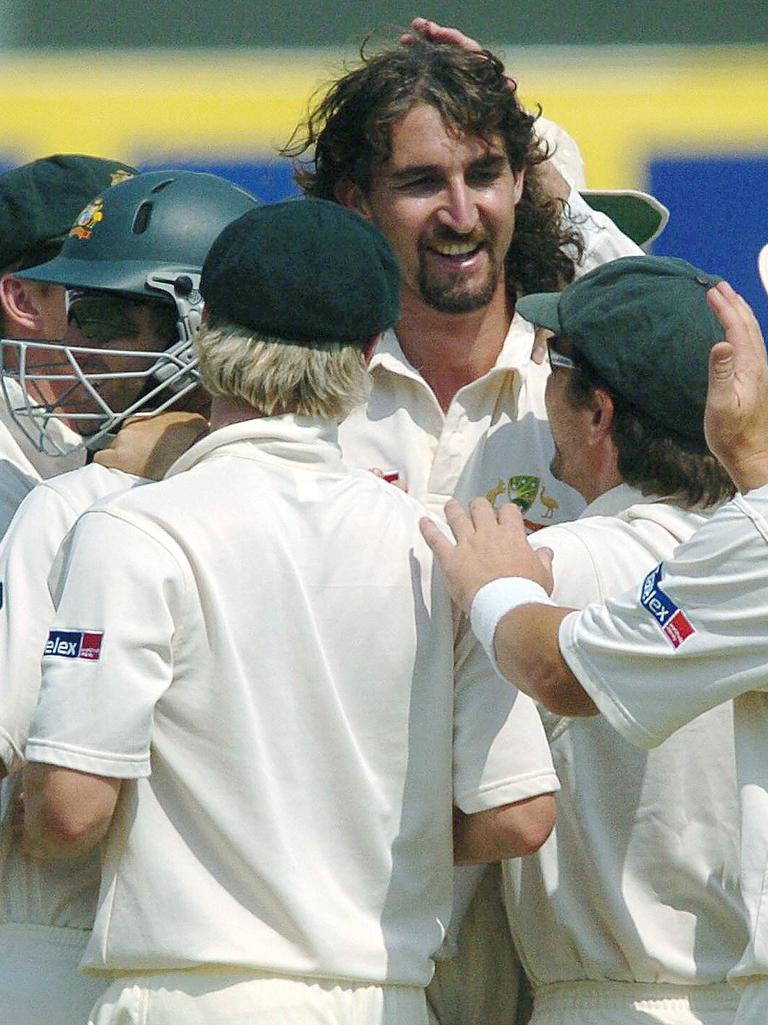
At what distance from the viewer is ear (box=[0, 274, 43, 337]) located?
10.4 ft

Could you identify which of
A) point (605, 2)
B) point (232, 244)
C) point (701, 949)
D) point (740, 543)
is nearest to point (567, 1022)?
point (701, 949)

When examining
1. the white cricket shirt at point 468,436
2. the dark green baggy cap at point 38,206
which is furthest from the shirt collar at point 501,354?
the dark green baggy cap at point 38,206

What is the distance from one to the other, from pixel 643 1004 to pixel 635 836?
0.23 metres

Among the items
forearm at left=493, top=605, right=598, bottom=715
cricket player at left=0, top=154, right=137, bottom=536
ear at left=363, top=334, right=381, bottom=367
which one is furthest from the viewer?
cricket player at left=0, top=154, right=137, bottom=536

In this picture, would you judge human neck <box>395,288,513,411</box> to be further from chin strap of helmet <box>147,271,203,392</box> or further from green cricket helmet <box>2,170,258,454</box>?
chin strap of helmet <box>147,271,203,392</box>

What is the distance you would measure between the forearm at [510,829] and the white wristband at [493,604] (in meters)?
0.18

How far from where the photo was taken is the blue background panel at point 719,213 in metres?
4.99

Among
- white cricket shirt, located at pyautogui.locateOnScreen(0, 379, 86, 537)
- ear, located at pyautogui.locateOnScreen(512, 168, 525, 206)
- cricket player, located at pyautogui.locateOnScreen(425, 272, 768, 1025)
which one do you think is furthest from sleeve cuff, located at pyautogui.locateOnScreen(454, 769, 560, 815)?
ear, located at pyautogui.locateOnScreen(512, 168, 525, 206)

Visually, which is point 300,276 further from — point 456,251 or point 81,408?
point 456,251

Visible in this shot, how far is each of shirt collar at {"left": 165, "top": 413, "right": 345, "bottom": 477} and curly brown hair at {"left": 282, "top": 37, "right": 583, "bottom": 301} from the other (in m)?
1.37

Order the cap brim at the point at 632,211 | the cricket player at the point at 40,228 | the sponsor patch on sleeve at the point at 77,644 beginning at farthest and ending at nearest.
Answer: the cap brim at the point at 632,211, the cricket player at the point at 40,228, the sponsor patch on sleeve at the point at 77,644

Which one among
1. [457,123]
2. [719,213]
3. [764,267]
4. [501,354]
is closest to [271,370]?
[501,354]

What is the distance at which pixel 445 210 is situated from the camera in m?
3.36

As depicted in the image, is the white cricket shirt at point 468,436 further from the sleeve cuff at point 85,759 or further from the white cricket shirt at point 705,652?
the sleeve cuff at point 85,759
